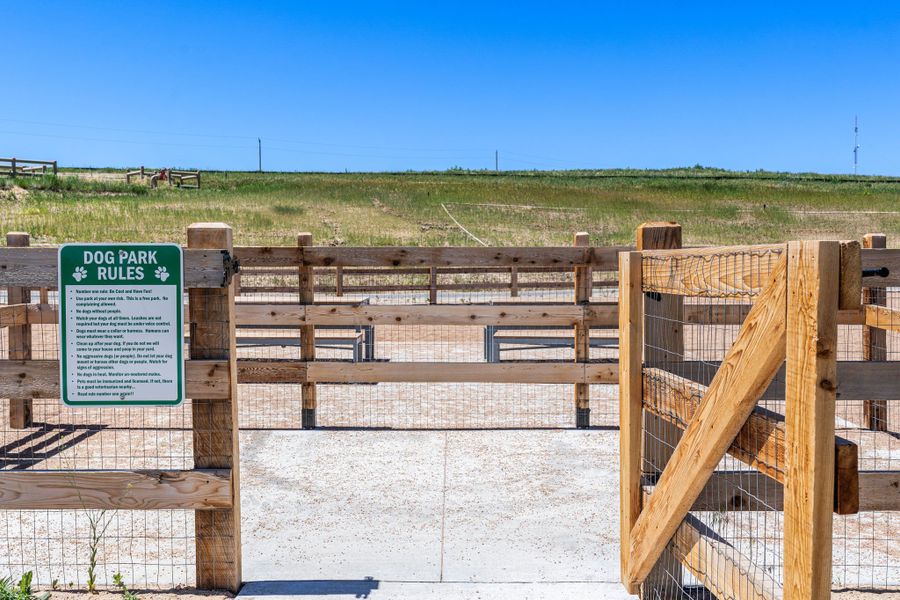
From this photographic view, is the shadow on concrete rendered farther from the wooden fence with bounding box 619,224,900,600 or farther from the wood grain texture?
the wood grain texture

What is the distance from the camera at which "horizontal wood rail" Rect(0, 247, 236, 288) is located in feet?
12.7

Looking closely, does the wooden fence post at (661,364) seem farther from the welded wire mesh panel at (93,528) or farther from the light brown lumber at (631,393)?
the welded wire mesh panel at (93,528)

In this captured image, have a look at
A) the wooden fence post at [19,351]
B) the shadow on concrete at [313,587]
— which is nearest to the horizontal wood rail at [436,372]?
the wooden fence post at [19,351]

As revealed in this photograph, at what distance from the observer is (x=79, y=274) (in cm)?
383

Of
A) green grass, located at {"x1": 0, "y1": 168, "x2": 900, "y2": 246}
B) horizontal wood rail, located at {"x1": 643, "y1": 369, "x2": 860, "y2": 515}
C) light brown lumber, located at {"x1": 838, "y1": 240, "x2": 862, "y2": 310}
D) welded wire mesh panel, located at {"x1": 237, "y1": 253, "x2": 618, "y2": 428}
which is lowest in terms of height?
welded wire mesh panel, located at {"x1": 237, "y1": 253, "x2": 618, "y2": 428}

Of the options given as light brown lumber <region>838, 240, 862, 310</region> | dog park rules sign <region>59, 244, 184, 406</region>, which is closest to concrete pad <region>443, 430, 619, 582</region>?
dog park rules sign <region>59, 244, 184, 406</region>

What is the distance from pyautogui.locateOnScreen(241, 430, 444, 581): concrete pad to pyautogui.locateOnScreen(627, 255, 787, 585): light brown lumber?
1346mm

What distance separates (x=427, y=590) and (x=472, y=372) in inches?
A: 134

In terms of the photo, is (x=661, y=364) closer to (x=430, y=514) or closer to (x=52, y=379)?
(x=430, y=514)

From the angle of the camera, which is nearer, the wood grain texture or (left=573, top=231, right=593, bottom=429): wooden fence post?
the wood grain texture

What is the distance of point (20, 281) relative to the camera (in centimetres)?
393

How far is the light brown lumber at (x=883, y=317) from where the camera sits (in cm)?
577

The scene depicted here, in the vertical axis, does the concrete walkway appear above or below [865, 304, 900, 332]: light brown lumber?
below

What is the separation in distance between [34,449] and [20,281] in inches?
137
